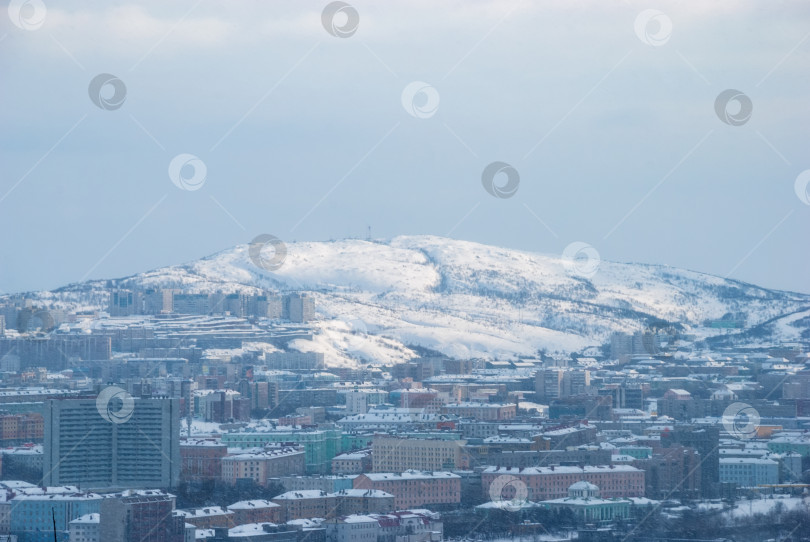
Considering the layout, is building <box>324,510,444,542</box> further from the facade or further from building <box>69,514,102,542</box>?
the facade

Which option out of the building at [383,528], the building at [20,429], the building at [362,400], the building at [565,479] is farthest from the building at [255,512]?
the building at [362,400]

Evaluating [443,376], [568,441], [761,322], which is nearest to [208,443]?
[568,441]

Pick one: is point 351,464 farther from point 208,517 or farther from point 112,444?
point 208,517

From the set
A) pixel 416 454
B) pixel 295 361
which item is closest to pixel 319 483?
pixel 416 454

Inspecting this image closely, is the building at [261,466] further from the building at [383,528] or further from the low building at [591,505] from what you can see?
the building at [383,528]

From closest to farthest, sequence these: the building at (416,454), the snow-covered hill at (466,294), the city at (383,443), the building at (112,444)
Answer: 1. the city at (383,443)
2. the building at (112,444)
3. the building at (416,454)
4. the snow-covered hill at (466,294)

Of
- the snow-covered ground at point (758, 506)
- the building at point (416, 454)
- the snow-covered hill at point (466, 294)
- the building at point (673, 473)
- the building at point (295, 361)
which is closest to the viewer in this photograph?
the snow-covered ground at point (758, 506)
